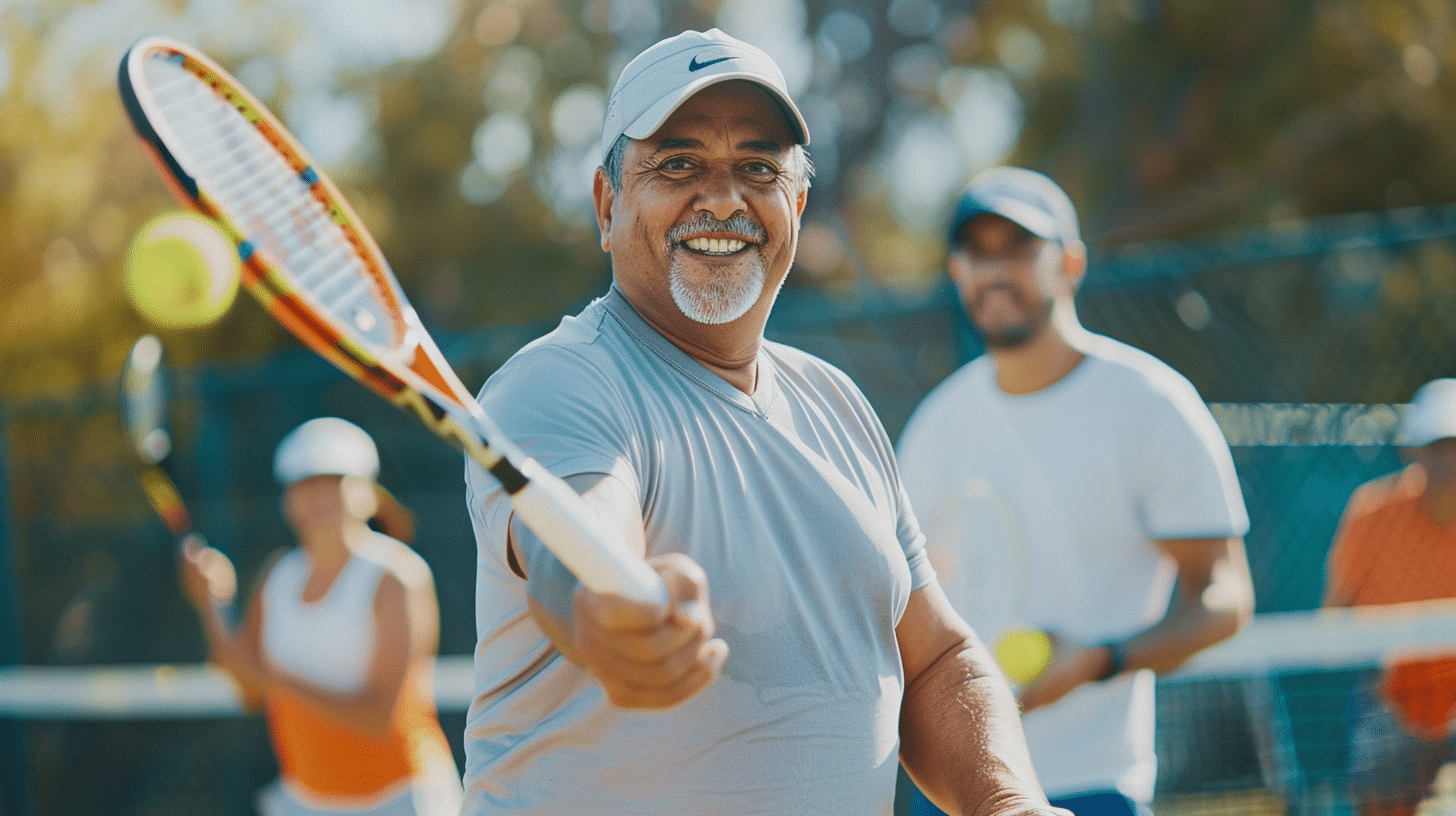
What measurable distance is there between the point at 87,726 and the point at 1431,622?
6710 millimetres

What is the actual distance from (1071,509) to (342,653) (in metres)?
2.76

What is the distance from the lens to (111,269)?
1240 centimetres

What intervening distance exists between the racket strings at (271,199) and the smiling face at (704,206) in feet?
1.26

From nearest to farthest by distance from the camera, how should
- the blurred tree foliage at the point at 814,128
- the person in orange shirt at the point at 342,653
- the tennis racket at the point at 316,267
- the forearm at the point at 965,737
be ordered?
the tennis racket at the point at 316,267 → the forearm at the point at 965,737 → the person in orange shirt at the point at 342,653 → the blurred tree foliage at the point at 814,128

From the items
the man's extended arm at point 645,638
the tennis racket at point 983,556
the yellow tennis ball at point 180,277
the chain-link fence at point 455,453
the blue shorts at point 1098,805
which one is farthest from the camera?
the chain-link fence at point 455,453

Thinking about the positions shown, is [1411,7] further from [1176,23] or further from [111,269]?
[111,269]

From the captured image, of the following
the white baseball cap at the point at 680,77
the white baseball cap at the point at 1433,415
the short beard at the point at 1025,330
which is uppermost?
the white baseball cap at the point at 680,77

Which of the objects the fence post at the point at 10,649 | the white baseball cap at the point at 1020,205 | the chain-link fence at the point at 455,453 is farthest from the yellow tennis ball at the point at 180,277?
the fence post at the point at 10,649

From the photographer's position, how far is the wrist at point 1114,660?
341 cm

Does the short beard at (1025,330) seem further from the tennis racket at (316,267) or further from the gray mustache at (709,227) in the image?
the tennis racket at (316,267)

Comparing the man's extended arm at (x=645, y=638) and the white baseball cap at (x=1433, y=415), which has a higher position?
the man's extended arm at (x=645, y=638)

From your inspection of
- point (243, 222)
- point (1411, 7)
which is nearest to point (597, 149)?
point (243, 222)

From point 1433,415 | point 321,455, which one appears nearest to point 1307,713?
point 1433,415

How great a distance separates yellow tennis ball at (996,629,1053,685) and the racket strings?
75.7 inches
